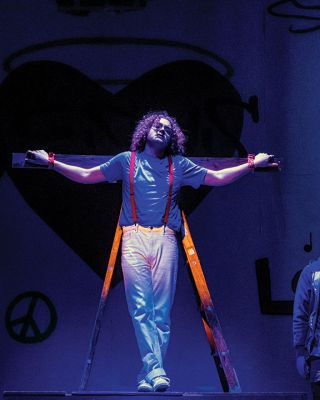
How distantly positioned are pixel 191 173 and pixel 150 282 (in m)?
0.88

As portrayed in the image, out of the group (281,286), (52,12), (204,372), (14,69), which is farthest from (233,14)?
(204,372)

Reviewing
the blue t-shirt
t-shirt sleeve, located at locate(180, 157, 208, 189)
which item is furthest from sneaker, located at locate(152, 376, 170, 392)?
t-shirt sleeve, located at locate(180, 157, 208, 189)

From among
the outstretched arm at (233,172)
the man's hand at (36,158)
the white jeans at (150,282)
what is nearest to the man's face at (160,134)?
the outstretched arm at (233,172)

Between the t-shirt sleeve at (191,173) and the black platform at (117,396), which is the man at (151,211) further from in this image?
the black platform at (117,396)

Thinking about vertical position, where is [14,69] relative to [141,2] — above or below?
below

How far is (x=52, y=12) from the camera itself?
5871 millimetres

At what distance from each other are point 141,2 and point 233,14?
2.61 feet

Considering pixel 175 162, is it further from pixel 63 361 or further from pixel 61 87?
pixel 63 361

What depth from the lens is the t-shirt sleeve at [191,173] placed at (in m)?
4.94

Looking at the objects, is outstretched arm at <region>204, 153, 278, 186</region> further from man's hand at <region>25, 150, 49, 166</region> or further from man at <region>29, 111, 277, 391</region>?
man's hand at <region>25, 150, 49, 166</region>

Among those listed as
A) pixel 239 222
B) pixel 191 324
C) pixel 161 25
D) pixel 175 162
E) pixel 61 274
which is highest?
pixel 161 25

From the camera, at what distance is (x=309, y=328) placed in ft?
12.3

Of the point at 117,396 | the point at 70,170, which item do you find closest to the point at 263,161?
the point at 70,170

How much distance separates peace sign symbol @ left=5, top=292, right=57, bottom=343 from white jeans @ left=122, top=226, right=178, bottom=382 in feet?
3.97
